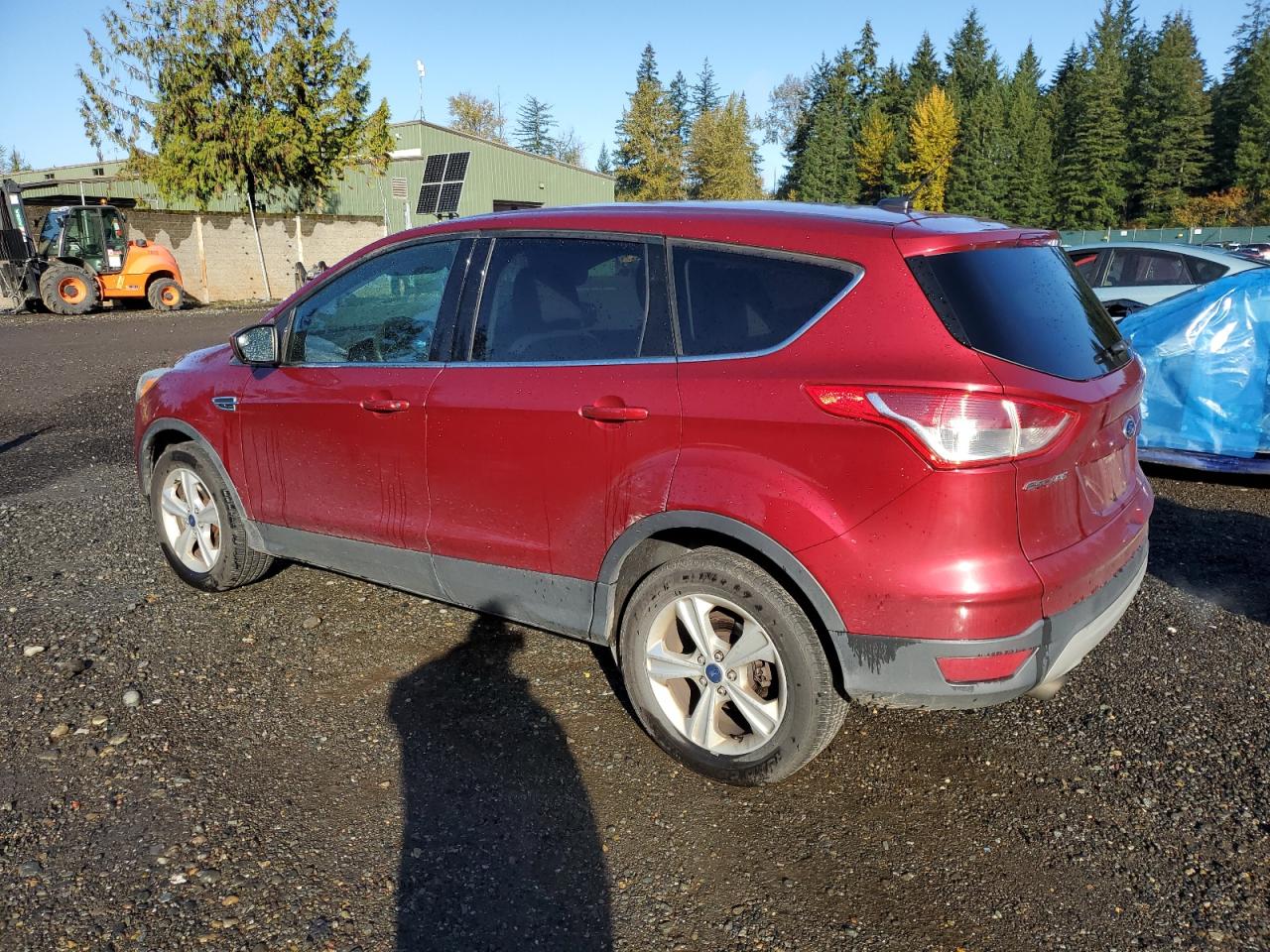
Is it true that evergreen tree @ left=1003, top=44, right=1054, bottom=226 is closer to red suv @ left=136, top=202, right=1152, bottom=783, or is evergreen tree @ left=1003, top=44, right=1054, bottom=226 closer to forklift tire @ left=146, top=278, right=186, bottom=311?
forklift tire @ left=146, top=278, right=186, bottom=311

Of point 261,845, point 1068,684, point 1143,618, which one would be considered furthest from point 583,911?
point 1143,618

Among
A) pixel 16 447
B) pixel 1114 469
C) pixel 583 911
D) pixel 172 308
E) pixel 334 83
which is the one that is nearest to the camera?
pixel 583 911

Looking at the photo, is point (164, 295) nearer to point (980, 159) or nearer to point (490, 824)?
point (490, 824)

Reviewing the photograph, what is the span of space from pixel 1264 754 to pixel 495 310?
10.2 ft

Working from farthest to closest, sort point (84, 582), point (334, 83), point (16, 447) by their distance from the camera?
point (334, 83) < point (16, 447) < point (84, 582)

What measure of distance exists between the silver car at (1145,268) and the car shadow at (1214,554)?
450 cm

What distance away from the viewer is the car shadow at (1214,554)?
464 centimetres

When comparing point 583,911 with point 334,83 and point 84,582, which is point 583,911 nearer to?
point 84,582

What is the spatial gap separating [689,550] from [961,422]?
3.18 ft

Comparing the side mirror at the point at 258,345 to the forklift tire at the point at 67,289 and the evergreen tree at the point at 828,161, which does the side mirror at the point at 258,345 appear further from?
the evergreen tree at the point at 828,161

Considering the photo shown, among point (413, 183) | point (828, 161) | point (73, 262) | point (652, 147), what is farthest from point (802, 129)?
point (73, 262)

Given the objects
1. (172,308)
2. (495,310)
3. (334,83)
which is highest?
(334,83)

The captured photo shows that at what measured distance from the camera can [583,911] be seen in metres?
2.52

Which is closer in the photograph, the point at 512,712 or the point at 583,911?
the point at 583,911
